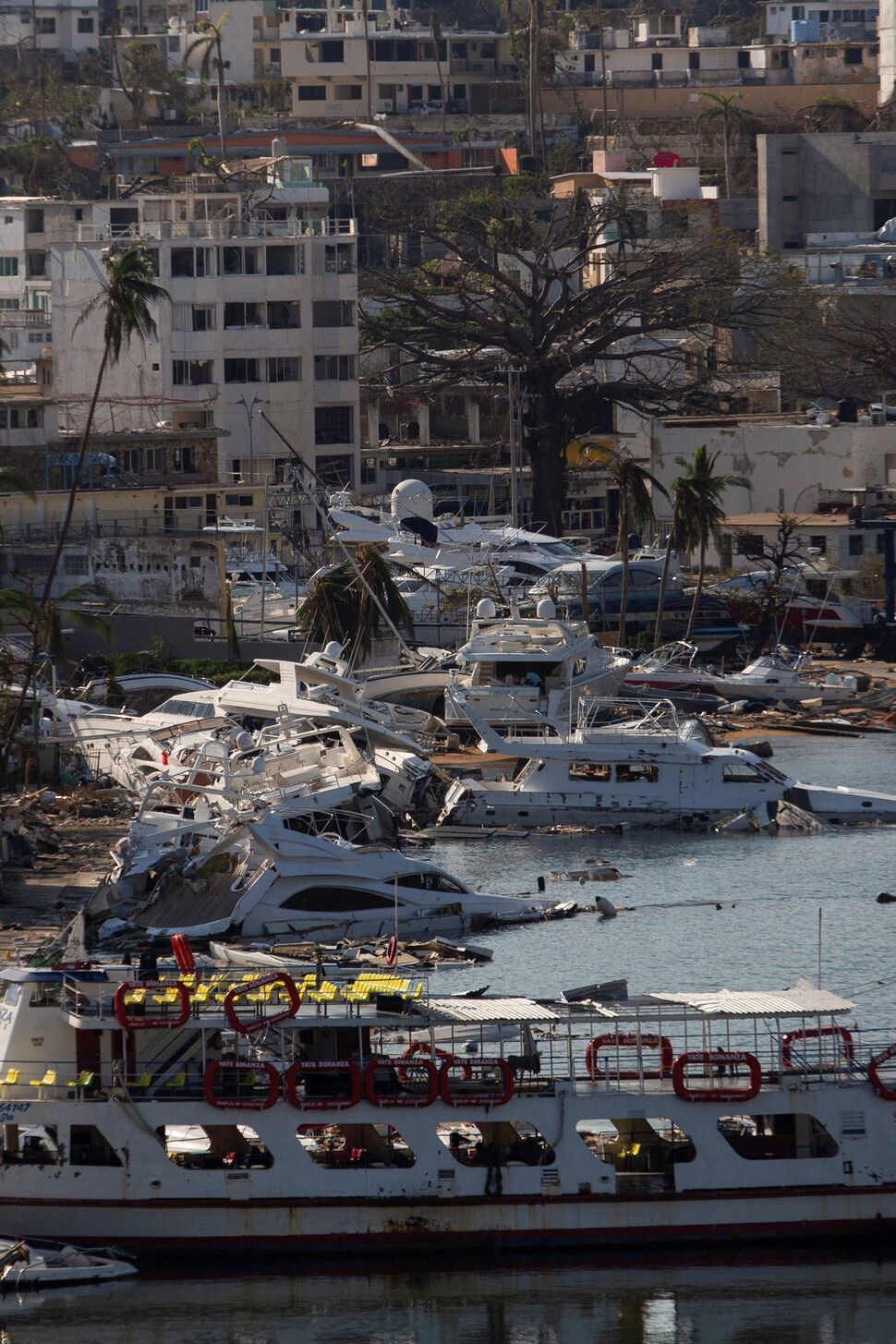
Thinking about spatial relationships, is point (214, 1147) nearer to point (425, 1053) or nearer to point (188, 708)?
point (425, 1053)

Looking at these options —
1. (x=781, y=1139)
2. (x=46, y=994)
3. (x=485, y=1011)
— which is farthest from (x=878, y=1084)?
(x=46, y=994)

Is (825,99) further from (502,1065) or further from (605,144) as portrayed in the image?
(502,1065)

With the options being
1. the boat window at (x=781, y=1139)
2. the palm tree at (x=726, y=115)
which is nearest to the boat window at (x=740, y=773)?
the boat window at (x=781, y=1139)

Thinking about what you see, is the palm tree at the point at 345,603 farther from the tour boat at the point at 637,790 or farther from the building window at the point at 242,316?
the building window at the point at 242,316

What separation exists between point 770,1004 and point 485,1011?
3283 millimetres

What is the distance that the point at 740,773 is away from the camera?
140ft

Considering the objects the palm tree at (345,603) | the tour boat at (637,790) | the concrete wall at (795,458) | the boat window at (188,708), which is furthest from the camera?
the concrete wall at (795,458)

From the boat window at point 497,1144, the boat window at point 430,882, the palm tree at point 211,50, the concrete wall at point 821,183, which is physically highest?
the palm tree at point 211,50

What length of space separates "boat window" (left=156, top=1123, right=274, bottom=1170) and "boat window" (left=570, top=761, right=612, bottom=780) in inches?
816

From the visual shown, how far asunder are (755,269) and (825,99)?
4220cm

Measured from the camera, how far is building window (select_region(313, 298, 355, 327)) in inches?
3068

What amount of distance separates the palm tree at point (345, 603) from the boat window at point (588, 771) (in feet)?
37.2

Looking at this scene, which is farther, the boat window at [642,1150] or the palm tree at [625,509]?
the palm tree at [625,509]

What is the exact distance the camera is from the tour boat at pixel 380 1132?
858 inches
